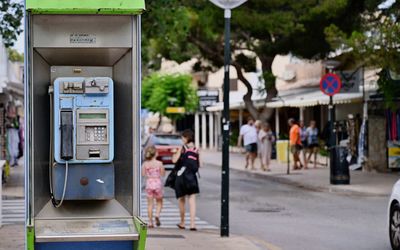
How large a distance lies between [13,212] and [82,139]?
27.6 feet

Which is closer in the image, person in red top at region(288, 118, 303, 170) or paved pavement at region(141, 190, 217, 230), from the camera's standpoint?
paved pavement at region(141, 190, 217, 230)

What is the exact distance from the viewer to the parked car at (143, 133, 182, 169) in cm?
3080

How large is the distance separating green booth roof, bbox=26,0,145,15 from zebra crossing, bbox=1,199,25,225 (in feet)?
23.5

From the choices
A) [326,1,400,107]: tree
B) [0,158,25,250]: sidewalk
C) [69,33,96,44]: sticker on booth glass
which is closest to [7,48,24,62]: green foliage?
[0,158,25,250]: sidewalk

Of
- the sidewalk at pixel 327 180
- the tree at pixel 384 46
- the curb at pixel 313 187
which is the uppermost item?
the tree at pixel 384 46

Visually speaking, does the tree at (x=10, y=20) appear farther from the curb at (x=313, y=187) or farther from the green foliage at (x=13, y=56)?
the green foliage at (x=13, y=56)

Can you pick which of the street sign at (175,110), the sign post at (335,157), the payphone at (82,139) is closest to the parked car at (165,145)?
the sign post at (335,157)

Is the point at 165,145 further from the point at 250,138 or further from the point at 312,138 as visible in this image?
the point at 312,138

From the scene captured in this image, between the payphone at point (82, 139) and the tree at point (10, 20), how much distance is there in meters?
9.84

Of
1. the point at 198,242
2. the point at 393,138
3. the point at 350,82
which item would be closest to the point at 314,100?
the point at 350,82

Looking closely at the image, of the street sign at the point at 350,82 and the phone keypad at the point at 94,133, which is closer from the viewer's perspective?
the phone keypad at the point at 94,133

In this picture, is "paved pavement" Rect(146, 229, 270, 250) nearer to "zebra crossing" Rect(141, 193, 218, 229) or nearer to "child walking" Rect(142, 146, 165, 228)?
"child walking" Rect(142, 146, 165, 228)

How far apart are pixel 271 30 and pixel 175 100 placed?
28.4 metres

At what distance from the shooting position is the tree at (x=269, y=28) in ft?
99.9
